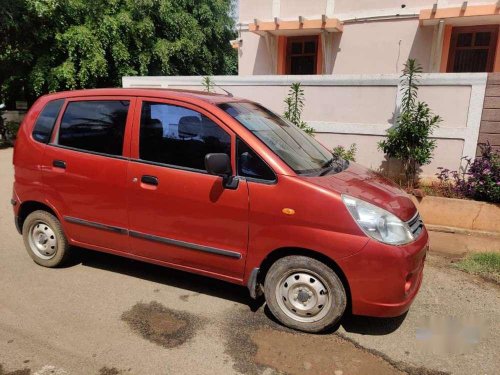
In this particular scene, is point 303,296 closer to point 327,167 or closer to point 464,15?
Result: point 327,167

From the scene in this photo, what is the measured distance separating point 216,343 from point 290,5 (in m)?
11.1

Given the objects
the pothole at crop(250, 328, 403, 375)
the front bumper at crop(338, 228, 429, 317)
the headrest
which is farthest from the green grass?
the headrest

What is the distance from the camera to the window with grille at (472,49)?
34.6ft

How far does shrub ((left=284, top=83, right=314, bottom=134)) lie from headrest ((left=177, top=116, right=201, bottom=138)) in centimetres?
415

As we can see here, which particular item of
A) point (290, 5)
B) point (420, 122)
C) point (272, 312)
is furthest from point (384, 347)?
point (290, 5)

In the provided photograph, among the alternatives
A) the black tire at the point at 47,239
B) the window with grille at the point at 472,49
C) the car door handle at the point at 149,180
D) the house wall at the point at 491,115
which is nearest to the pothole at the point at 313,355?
the car door handle at the point at 149,180

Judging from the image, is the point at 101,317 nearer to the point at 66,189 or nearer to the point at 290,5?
the point at 66,189

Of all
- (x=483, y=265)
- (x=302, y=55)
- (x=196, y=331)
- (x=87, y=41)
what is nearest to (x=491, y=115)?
(x=483, y=265)

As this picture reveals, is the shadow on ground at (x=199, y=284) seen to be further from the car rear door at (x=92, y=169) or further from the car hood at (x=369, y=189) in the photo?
the car hood at (x=369, y=189)

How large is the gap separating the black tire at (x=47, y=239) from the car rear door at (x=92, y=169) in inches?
6.9

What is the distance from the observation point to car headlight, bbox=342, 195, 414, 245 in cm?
302

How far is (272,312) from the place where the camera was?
11.2 ft

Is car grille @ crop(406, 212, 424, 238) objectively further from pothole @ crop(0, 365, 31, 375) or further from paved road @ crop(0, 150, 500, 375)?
pothole @ crop(0, 365, 31, 375)

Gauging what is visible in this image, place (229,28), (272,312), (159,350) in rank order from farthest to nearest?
(229,28) → (272,312) → (159,350)
